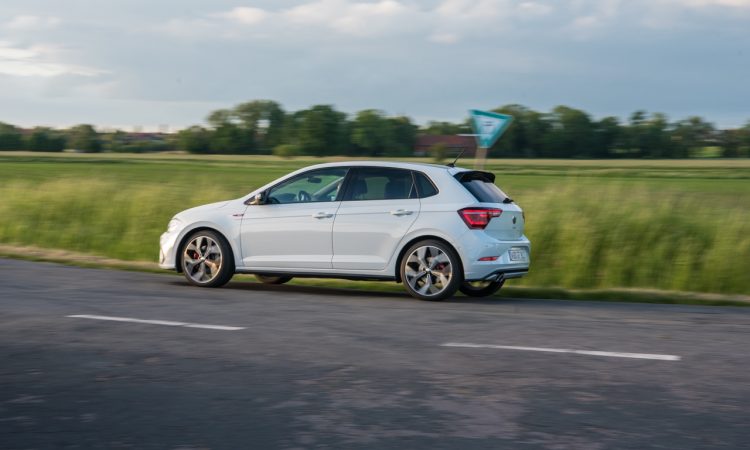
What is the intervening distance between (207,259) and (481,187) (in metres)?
3.46

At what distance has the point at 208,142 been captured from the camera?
5931 cm

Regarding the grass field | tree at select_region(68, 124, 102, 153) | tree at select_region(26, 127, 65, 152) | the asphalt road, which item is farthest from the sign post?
tree at select_region(26, 127, 65, 152)

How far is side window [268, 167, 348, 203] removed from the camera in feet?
40.0

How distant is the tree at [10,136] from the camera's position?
67.9 meters

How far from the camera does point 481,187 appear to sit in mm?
11938

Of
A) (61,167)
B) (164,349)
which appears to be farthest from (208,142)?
(164,349)

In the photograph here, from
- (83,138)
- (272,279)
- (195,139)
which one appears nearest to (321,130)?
(195,139)

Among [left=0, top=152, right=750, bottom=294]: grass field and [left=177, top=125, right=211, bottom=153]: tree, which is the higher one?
[left=177, top=125, right=211, bottom=153]: tree

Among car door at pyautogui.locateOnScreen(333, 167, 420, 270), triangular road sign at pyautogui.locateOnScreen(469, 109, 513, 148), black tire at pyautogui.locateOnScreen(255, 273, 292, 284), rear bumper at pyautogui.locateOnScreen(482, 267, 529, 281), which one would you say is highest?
triangular road sign at pyautogui.locateOnScreen(469, 109, 513, 148)

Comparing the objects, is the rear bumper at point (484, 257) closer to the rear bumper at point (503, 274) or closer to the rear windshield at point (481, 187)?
the rear bumper at point (503, 274)

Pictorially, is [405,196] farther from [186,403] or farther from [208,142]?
[208,142]

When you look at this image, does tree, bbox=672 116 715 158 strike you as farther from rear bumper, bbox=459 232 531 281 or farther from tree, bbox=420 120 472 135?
rear bumper, bbox=459 232 531 281

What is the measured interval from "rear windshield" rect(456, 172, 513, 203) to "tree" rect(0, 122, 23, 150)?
60.7 m

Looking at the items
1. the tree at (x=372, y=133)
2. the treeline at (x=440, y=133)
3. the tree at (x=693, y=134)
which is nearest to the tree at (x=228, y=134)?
the treeline at (x=440, y=133)
